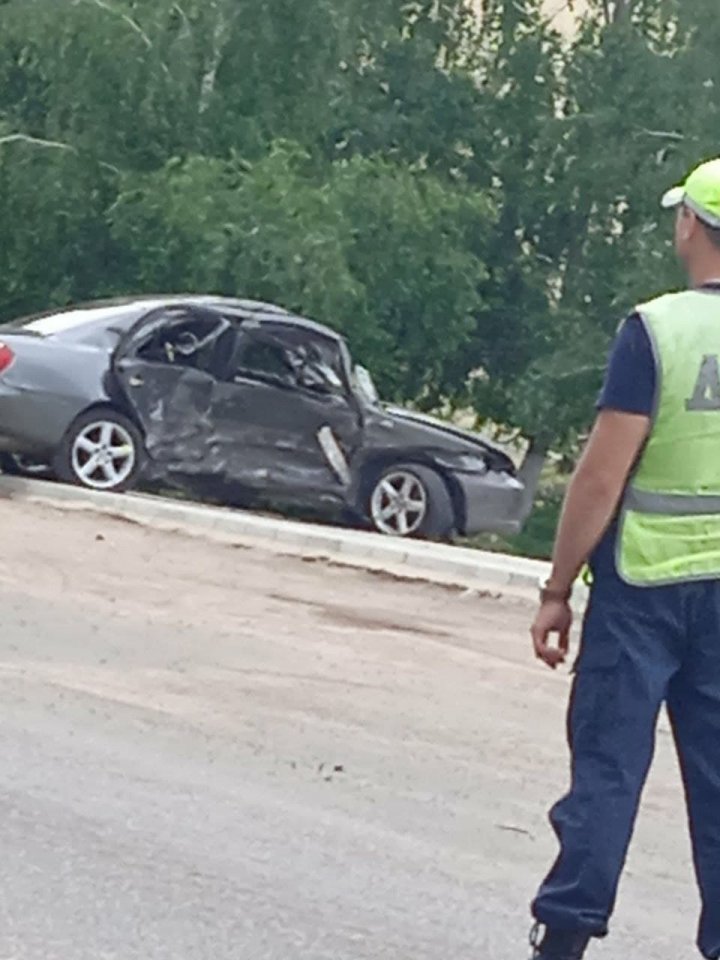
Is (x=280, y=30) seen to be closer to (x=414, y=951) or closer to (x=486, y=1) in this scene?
(x=486, y=1)

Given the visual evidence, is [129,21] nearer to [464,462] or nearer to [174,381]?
[464,462]

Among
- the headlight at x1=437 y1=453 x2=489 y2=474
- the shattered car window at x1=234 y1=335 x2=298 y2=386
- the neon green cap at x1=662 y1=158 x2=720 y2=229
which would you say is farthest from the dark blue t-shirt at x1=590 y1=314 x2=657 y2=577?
the headlight at x1=437 y1=453 x2=489 y2=474

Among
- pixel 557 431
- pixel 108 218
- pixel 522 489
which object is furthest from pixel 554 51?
pixel 522 489

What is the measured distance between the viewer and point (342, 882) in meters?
6.85

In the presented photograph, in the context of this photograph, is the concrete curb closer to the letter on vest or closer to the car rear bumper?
the car rear bumper

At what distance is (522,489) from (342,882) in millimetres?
13917

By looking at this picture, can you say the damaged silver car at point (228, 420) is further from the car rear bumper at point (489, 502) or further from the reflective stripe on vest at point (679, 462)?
the reflective stripe on vest at point (679, 462)

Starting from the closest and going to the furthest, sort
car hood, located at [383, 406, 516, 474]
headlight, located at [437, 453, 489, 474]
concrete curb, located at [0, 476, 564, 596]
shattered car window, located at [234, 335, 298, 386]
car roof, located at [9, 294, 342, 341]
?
concrete curb, located at [0, 476, 564, 596]
car roof, located at [9, 294, 342, 341]
shattered car window, located at [234, 335, 298, 386]
car hood, located at [383, 406, 516, 474]
headlight, located at [437, 453, 489, 474]

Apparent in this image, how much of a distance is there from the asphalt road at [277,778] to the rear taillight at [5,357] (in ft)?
12.3

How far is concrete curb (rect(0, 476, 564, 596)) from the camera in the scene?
1475cm

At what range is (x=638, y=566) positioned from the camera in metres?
5.34

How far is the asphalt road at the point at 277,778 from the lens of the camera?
21.0 feet

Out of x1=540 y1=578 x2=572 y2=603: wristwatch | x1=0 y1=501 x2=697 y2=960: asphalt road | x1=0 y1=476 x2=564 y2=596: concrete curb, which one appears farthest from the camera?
x1=0 y1=476 x2=564 y2=596: concrete curb

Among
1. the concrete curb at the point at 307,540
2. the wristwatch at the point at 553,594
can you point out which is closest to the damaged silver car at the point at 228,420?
the concrete curb at the point at 307,540
